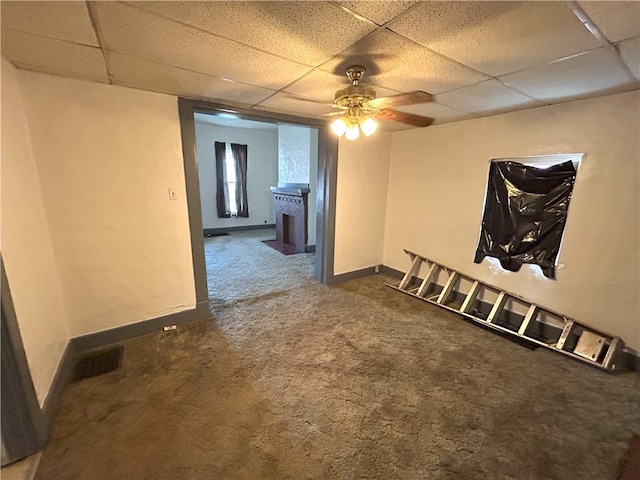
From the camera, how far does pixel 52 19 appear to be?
1214 mm

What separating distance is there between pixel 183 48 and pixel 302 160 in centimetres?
405

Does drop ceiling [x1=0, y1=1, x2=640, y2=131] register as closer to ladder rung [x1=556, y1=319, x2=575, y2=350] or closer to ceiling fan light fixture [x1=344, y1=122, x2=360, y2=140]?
ceiling fan light fixture [x1=344, y1=122, x2=360, y2=140]

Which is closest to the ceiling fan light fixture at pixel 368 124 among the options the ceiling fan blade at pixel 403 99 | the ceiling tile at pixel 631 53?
the ceiling fan blade at pixel 403 99

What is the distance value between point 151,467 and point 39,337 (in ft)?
3.55

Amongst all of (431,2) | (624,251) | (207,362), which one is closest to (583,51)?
(431,2)

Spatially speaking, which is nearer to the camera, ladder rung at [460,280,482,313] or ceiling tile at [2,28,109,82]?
ceiling tile at [2,28,109,82]

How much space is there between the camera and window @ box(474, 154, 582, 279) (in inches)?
96.1

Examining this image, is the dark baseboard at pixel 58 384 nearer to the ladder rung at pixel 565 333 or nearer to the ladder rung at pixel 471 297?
the ladder rung at pixel 471 297

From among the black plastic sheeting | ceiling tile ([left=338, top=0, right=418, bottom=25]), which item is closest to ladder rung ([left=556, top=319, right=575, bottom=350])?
the black plastic sheeting

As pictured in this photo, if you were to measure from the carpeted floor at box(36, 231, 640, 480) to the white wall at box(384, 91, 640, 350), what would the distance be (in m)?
0.56

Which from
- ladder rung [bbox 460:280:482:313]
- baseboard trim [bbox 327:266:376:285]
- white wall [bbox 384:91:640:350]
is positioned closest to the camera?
white wall [bbox 384:91:640:350]

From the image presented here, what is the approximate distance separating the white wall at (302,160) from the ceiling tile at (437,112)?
2.21 m

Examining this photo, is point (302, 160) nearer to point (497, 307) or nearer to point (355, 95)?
point (355, 95)

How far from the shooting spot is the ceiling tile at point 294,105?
2.39 m
